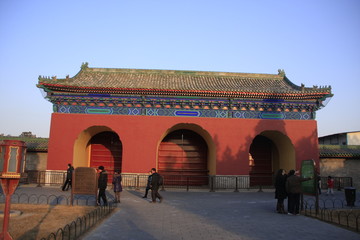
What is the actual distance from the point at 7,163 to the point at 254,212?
7670mm

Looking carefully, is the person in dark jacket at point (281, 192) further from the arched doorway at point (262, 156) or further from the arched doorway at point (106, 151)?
the arched doorway at point (106, 151)

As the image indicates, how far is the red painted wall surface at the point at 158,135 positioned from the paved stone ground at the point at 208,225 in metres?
6.84

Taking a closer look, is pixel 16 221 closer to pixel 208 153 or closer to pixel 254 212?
pixel 254 212

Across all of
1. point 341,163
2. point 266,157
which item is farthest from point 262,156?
point 341,163

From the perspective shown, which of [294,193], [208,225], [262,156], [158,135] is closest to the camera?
[208,225]

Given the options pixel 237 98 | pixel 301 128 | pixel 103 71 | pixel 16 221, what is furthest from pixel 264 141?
pixel 16 221

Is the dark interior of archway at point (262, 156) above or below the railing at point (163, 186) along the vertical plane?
above

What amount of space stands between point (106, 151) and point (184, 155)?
5.45 meters

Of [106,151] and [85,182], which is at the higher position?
[106,151]

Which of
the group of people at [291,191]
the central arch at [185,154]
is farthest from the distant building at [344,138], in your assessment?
the group of people at [291,191]

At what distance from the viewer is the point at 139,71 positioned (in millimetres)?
21688

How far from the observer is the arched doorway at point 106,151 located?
20078 millimetres

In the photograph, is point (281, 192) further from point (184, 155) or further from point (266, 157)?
point (266, 157)

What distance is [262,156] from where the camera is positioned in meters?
20.8
